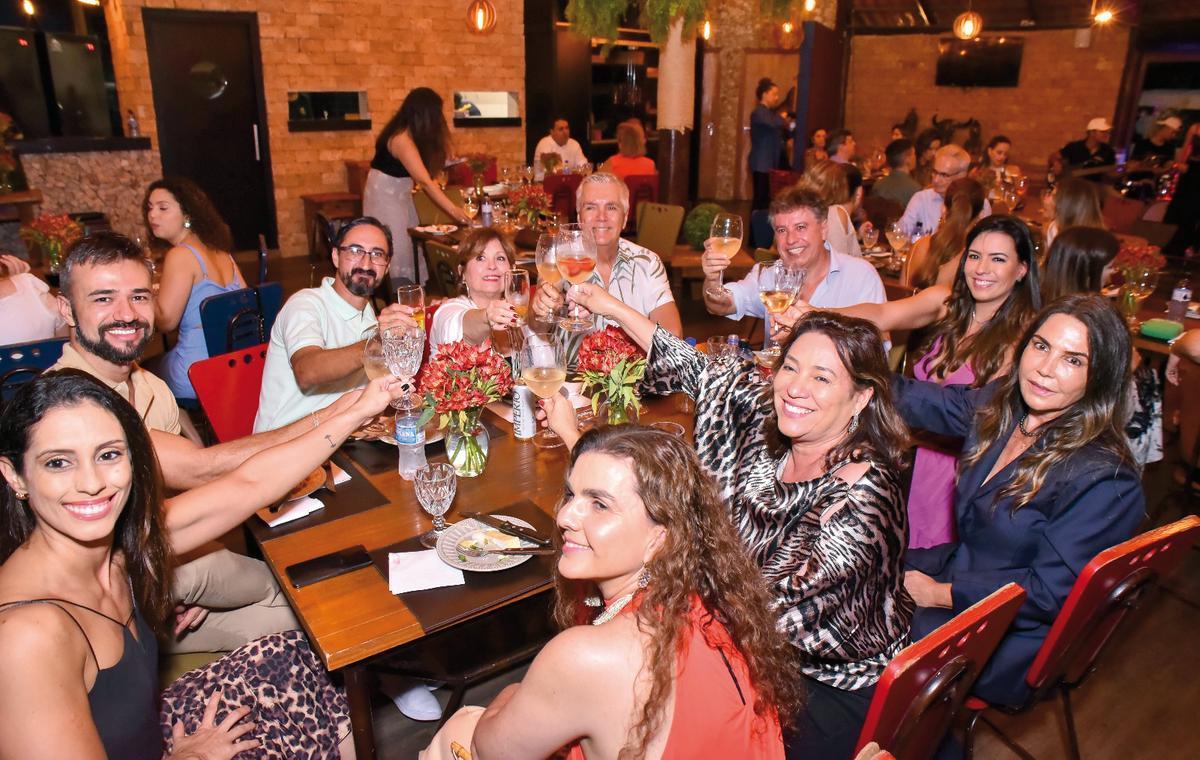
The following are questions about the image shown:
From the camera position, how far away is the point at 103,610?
172cm

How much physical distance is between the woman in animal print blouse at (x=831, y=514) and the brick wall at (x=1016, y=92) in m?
14.0

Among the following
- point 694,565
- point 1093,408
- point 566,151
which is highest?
point 566,151

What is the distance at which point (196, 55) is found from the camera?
9.05m

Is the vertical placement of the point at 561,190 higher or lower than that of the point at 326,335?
higher

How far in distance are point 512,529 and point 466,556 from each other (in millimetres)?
161

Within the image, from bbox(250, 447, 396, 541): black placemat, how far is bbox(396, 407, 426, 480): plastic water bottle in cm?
11

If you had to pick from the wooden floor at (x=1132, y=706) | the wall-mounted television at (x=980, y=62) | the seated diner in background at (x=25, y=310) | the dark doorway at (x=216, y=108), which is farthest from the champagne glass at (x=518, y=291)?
the wall-mounted television at (x=980, y=62)

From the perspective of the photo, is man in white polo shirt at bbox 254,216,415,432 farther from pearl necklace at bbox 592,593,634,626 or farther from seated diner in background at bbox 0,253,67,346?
pearl necklace at bbox 592,593,634,626

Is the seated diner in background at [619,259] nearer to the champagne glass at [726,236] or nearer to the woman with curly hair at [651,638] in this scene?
the champagne glass at [726,236]

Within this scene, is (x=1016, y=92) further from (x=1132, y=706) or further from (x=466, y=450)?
(x=466, y=450)

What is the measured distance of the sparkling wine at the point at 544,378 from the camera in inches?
92.3

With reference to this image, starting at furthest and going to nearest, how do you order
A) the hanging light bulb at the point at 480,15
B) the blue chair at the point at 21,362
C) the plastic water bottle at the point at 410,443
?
the hanging light bulb at the point at 480,15 → the blue chair at the point at 21,362 → the plastic water bottle at the point at 410,443

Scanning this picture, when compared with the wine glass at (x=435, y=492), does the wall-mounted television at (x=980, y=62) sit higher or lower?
higher

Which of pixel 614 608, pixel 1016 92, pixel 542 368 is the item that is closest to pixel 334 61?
pixel 542 368
